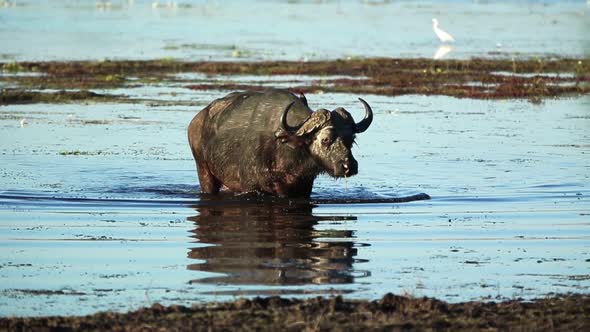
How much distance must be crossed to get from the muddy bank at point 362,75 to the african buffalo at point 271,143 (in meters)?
10.7

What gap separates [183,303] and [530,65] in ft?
75.0

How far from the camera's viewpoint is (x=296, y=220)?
38.7 ft

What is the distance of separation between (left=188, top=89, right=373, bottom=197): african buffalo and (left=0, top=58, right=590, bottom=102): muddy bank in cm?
1070

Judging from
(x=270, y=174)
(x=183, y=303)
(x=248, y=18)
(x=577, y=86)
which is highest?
(x=248, y=18)

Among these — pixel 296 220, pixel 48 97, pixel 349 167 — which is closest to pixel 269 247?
pixel 296 220

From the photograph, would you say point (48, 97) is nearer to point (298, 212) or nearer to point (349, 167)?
point (298, 212)

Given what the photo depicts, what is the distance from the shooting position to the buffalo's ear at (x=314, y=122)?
39.4 feet

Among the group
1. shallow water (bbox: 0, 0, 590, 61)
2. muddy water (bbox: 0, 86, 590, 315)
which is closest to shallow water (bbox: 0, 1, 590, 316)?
muddy water (bbox: 0, 86, 590, 315)

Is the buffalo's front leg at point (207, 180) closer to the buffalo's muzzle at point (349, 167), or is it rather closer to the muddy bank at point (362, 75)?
the buffalo's muzzle at point (349, 167)

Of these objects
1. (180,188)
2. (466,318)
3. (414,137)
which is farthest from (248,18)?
(466,318)

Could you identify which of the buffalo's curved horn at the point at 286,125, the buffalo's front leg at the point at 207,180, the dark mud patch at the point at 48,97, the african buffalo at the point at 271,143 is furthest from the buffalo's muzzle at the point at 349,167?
the dark mud patch at the point at 48,97

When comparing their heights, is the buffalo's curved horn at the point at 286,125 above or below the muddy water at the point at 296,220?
above

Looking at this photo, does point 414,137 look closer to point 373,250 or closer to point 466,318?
point 373,250

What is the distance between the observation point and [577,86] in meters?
25.4
